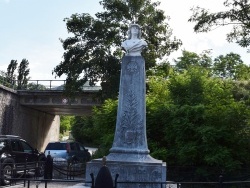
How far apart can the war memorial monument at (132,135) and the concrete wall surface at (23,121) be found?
2470 cm

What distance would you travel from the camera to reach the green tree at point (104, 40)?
32656mm

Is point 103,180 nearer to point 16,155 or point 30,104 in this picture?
point 16,155

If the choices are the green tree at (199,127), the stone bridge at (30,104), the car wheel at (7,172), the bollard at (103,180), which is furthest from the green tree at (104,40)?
the bollard at (103,180)

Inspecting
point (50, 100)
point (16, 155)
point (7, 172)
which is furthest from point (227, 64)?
point (7, 172)

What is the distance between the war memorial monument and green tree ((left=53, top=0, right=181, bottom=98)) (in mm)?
18709

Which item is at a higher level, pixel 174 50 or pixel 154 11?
pixel 154 11

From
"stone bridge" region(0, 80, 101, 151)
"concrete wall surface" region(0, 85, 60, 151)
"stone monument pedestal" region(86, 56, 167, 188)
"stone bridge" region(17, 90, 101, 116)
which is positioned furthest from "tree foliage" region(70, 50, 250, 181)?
"stone bridge" region(17, 90, 101, 116)

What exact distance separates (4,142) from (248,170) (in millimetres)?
11131

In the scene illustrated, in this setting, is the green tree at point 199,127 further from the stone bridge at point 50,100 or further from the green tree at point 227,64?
the green tree at point 227,64

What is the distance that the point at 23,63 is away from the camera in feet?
214

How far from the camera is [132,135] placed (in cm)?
1285

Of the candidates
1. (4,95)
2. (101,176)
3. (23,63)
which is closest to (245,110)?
(101,176)

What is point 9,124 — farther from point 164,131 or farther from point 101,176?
point 101,176

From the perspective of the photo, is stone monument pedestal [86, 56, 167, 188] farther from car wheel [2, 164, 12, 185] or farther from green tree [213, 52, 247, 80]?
green tree [213, 52, 247, 80]
